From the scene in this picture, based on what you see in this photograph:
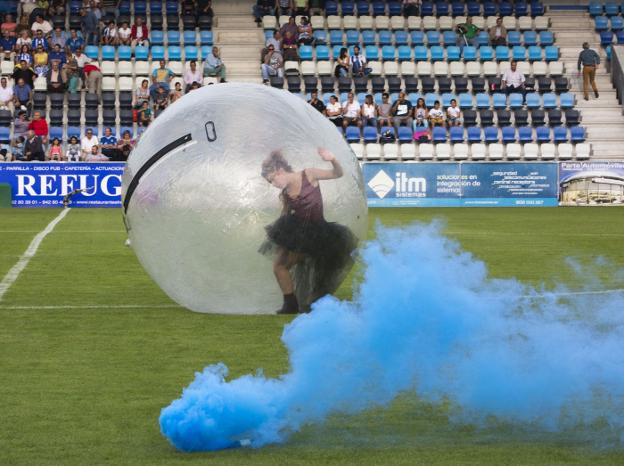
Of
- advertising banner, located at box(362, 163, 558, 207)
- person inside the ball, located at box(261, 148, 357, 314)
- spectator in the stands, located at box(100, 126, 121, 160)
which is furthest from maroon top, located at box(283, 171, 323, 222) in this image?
spectator in the stands, located at box(100, 126, 121, 160)

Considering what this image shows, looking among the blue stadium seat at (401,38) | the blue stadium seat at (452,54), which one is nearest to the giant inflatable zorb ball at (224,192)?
the blue stadium seat at (452,54)

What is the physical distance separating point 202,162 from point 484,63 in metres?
30.2

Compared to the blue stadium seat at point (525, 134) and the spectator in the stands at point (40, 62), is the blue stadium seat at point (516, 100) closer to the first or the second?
the blue stadium seat at point (525, 134)

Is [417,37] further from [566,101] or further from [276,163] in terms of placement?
[276,163]

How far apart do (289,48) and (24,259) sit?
849 inches

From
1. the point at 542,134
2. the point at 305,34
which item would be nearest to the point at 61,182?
the point at 305,34

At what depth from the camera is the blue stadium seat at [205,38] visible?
40469 millimetres

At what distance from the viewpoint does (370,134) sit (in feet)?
119

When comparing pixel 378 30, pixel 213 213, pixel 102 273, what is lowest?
pixel 102 273

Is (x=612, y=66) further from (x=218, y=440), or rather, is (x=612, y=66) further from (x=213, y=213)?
(x=218, y=440)

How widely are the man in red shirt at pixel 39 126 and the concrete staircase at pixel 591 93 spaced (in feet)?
49.6

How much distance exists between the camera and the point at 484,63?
40.3 m

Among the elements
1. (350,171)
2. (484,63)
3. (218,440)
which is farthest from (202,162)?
(484,63)

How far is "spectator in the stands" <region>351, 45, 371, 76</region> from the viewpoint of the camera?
38825 millimetres
